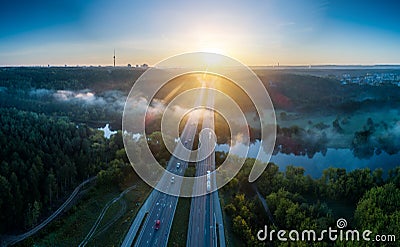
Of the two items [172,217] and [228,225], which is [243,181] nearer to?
[228,225]

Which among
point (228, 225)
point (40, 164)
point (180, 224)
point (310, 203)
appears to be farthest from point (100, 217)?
point (310, 203)

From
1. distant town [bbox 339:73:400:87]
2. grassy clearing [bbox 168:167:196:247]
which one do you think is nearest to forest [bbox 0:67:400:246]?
grassy clearing [bbox 168:167:196:247]

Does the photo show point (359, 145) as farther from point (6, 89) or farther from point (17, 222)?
point (6, 89)

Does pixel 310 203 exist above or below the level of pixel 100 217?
below

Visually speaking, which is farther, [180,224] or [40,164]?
[40,164]

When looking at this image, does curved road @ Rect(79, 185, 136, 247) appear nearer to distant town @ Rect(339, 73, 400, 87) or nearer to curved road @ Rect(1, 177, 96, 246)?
curved road @ Rect(1, 177, 96, 246)

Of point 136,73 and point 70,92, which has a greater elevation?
point 136,73

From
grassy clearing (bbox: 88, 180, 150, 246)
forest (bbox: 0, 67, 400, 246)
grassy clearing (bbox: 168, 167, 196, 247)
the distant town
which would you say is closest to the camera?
grassy clearing (bbox: 88, 180, 150, 246)

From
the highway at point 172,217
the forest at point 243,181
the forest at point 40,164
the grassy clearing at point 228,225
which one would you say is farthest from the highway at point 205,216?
the forest at point 40,164

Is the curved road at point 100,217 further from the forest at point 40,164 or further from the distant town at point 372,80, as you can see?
the distant town at point 372,80

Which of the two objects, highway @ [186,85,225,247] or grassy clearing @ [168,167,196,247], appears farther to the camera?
highway @ [186,85,225,247]

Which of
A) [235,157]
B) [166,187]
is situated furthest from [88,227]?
[235,157]
